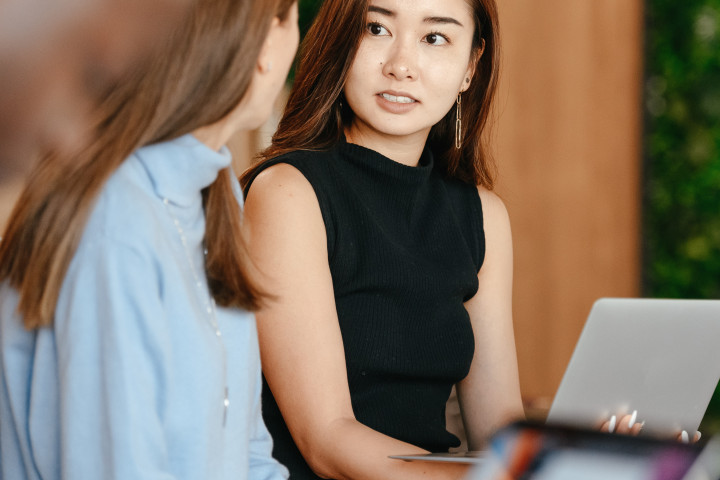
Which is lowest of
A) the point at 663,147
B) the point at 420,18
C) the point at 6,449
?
the point at 6,449

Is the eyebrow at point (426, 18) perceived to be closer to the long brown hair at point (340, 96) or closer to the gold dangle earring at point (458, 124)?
the long brown hair at point (340, 96)

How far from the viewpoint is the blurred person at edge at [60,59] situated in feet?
2.94

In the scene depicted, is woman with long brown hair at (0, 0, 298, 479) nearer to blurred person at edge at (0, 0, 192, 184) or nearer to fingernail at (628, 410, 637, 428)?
blurred person at edge at (0, 0, 192, 184)

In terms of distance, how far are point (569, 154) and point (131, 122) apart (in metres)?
2.38

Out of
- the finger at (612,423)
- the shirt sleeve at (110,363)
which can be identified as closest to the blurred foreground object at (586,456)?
the shirt sleeve at (110,363)

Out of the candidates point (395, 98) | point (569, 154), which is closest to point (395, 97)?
point (395, 98)

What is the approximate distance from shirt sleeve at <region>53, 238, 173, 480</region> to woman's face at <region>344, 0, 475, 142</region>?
0.69 meters

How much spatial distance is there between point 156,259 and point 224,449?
0.24m

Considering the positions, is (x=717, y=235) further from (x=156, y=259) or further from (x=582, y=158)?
(x=156, y=259)

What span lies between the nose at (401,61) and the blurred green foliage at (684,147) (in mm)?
1794

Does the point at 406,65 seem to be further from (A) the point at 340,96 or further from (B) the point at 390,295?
(B) the point at 390,295

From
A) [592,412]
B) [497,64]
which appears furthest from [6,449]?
[497,64]

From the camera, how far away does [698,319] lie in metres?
1.20

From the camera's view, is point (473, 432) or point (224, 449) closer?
point (224, 449)
